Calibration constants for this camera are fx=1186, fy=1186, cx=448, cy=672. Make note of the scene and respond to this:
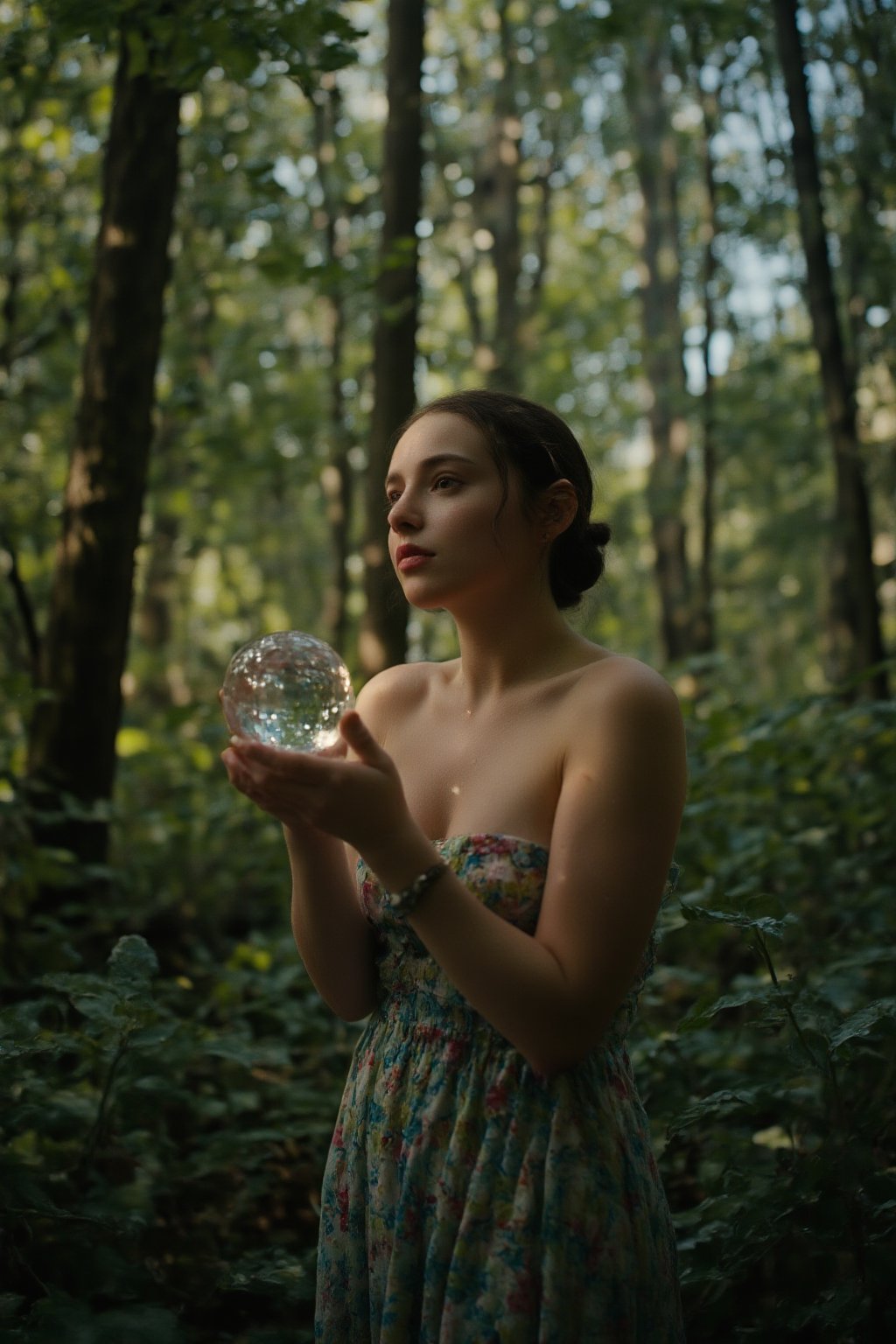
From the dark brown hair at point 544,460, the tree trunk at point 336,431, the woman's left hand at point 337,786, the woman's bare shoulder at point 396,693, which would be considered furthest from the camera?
the tree trunk at point 336,431

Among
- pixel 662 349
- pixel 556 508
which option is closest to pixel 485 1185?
pixel 556 508

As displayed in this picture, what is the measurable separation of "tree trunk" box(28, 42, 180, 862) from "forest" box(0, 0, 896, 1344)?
0.01 m

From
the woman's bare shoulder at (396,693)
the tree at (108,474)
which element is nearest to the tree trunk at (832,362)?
the tree at (108,474)

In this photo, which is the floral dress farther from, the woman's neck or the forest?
the forest

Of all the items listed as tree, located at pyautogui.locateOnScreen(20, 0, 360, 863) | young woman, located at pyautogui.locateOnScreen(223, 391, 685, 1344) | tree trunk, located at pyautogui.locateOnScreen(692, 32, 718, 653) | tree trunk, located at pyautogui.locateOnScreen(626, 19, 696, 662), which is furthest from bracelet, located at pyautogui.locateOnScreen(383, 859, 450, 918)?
tree trunk, located at pyautogui.locateOnScreen(626, 19, 696, 662)

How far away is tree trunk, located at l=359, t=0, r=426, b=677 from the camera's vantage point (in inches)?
223

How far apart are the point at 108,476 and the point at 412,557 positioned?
2.97 m

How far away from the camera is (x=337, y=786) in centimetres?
172

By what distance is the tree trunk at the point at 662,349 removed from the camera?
1405cm

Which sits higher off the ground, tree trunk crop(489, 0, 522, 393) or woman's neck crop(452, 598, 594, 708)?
tree trunk crop(489, 0, 522, 393)

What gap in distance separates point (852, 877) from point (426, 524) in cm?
375

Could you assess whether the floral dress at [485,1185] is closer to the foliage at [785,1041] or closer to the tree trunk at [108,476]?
the foliage at [785,1041]

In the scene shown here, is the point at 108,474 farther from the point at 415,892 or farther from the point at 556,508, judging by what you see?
the point at 415,892

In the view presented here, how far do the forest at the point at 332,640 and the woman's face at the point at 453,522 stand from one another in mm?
766
